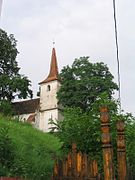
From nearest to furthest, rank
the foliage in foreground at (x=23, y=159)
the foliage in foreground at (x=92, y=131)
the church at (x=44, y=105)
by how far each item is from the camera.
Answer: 1. the foliage in foreground at (x=23, y=159)
2. the foliage in foreground at (x=92, y=131)
3. the church at (x=44, y=105)

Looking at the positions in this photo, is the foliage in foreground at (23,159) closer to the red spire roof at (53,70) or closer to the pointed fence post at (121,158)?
the pointed fence post at (121,158)

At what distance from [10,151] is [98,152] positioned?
183 cm

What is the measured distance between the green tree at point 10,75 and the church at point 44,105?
44.0 feet

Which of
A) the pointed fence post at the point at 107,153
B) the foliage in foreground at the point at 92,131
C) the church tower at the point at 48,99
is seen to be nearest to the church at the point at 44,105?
the church tower at the point at 48,99

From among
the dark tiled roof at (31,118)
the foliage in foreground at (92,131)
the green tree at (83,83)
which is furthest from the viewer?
the dark tiled roof at (31,118)

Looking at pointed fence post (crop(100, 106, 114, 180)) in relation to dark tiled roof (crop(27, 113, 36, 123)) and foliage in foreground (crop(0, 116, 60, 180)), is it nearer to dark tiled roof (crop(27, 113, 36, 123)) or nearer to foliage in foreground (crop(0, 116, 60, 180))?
foliage in foreground (crop(0, 116, 60, 180))

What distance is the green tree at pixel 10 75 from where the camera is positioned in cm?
4222

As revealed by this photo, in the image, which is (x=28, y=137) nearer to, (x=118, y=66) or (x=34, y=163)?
(x=34, y=163)

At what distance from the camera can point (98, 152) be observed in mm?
9102

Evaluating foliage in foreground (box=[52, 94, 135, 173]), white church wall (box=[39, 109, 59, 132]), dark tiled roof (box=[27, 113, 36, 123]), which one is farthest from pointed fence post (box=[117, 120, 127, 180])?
white church wall (box=[39, 109, 59, 132])

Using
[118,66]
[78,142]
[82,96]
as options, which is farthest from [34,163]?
[82,96]

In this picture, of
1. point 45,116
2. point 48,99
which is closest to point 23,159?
point 45,116

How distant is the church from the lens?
5838 cm

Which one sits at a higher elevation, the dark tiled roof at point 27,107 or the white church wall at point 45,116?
the dark tiled roof at point 27,107
